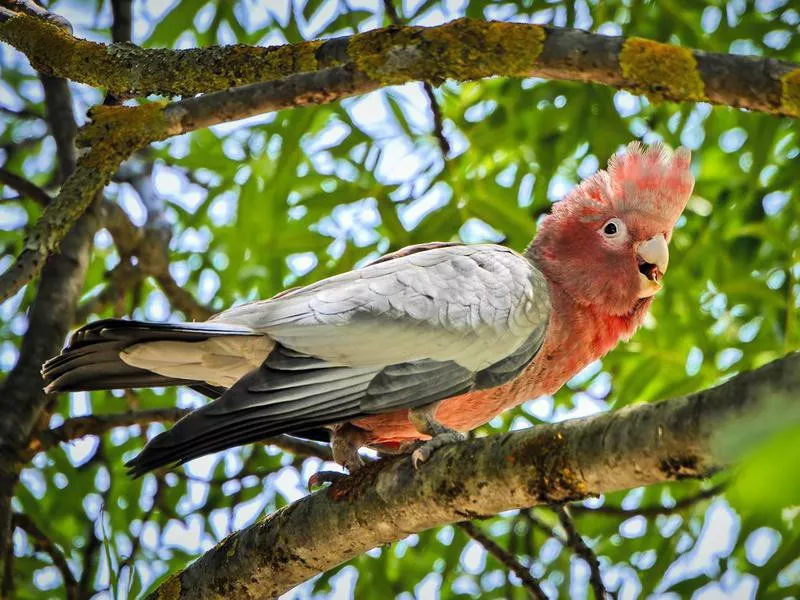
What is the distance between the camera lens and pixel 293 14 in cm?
476

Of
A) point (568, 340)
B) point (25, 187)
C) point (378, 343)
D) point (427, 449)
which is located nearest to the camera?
point (427, 449)

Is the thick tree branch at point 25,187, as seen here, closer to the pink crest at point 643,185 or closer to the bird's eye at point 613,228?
the pink crest at point 643,185

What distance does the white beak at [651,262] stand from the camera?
162 inches

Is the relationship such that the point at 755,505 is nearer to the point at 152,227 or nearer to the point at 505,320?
the point at 505,320

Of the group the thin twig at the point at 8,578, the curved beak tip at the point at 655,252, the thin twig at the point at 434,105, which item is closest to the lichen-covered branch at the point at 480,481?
the thin twig at the point at 8,578

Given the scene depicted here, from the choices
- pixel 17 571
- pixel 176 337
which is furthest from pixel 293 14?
pixel 17 571

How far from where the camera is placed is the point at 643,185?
413 cm

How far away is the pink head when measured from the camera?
412 centimetres

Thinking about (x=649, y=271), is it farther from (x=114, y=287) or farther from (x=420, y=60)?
(x=114, y=287)

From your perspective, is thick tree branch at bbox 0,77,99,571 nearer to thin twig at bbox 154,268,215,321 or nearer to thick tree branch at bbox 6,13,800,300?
thin twig at bbox 154,268,215,321

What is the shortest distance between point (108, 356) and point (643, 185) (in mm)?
2354

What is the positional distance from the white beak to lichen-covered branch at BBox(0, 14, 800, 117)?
1.05m

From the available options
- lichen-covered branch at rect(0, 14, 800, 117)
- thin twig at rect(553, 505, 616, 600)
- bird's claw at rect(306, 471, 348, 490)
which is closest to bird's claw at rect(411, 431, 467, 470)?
thin twig at rect(553, 505, 616, 600)

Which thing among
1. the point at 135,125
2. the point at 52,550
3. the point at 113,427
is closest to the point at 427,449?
the point at 135,125
